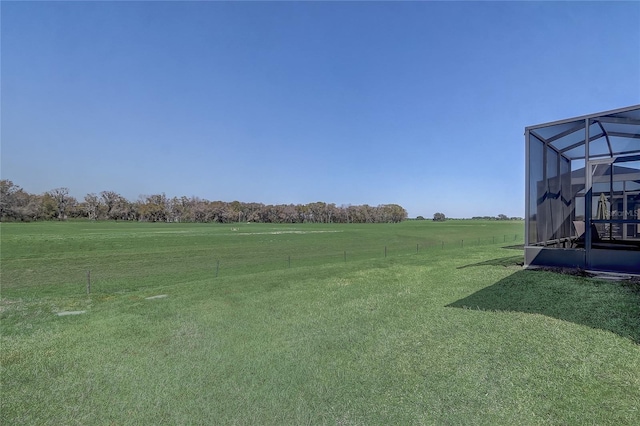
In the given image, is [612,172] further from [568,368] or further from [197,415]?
[197,415]

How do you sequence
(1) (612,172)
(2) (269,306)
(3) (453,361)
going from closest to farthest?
(3) (453,361), (2) (269,306), (1) (612,172)

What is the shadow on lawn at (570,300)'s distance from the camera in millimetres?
4066

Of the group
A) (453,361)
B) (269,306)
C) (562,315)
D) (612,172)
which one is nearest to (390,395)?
(453,361)

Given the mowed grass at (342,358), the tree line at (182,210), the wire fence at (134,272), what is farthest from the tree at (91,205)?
the mowed grass at (342,358)

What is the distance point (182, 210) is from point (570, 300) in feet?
386

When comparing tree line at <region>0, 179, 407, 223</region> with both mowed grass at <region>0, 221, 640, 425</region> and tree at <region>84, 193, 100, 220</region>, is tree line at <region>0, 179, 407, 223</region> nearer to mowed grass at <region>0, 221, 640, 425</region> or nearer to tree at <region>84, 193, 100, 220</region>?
tree at <region>84, 193, 100, 220</region>

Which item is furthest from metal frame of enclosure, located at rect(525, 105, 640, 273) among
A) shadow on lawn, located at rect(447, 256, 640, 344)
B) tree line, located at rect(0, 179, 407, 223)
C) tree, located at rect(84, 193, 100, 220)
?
tree, located at rect(84, 193, 100, 220)

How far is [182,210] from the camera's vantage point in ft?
362

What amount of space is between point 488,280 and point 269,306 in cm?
473

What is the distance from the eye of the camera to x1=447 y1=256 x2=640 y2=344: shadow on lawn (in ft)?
13.3

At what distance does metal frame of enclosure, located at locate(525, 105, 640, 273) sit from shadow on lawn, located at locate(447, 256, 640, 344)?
1294 millimetres

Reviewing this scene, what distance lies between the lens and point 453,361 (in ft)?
10.9

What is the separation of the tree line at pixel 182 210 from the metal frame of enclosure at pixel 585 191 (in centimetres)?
10249

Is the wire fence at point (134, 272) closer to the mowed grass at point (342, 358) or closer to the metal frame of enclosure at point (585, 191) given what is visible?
the mowed grass at point (342, 358)
